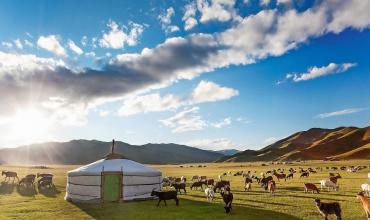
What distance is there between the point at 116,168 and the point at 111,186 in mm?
1289

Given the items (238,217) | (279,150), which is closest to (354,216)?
(238,217)

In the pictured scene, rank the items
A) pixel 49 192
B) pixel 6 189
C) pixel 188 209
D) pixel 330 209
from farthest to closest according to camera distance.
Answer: pixel 6 189 → pixel 49 192 → pixel 188 209 → pixel 330 209

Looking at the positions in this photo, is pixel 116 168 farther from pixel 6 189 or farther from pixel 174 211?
pixel 6 189

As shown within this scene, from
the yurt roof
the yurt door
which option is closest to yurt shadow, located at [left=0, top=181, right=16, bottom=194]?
the yurt roof

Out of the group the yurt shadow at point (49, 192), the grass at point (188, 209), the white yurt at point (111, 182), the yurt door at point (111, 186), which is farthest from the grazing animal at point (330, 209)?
the yurt shadow at point (49, 192)

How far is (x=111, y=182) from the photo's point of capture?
78.4 feet

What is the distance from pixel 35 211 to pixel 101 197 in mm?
4403

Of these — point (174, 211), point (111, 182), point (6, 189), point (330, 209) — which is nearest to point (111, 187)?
point (111, 182)

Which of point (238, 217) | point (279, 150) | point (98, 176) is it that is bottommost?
point (238, 217)

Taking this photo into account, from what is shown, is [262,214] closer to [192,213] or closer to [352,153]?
[192,213]

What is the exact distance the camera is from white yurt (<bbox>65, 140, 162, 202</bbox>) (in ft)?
78.1

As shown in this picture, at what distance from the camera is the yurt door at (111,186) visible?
2367 centimetres

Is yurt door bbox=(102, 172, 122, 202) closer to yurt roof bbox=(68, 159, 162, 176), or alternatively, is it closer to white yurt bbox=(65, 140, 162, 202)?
white yurt bbox=(65, 140, 162, 202)

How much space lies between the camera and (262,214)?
1789cm
